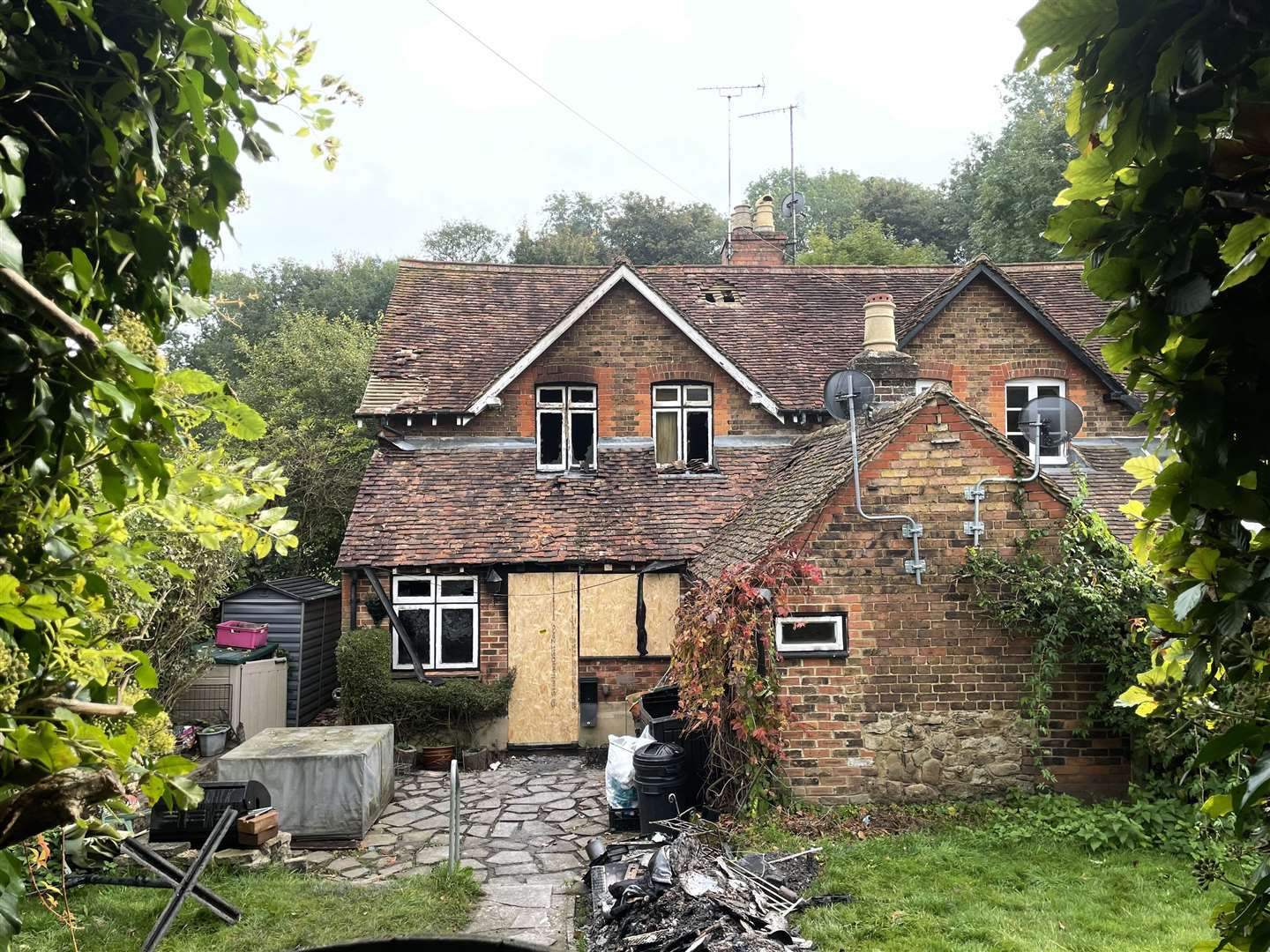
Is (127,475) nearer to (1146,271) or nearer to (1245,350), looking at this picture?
(1146,271)

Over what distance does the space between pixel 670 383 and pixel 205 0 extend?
41.1 feet

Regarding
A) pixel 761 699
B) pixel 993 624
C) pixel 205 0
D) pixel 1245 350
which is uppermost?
pixel 205 0

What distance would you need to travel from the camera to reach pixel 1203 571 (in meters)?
1.64

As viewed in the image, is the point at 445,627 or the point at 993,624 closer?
the point at 993,624

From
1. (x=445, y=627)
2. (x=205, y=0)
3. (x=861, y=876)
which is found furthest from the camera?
(x=445, y=627)

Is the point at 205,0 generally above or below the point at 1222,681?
above

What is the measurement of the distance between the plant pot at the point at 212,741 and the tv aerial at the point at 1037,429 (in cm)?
1082

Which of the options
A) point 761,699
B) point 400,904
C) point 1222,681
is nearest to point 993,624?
point 761,699

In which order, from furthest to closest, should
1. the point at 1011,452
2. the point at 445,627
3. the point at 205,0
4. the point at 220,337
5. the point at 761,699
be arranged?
the point at 220,337 < the point at 445,627 < the point at 1011,452 < the point at 761,699 < the point at 205,0

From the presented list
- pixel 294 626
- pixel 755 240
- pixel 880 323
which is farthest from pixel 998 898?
pixel 755 240

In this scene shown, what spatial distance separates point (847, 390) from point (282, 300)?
37.2m

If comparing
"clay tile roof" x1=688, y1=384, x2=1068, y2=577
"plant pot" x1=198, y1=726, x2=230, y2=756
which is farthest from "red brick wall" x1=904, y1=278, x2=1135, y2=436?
"plant pot" x1=198, y1=726, x2=230, y2=756

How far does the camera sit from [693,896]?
576cm

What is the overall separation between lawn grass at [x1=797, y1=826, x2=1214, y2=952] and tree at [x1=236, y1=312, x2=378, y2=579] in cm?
1585
